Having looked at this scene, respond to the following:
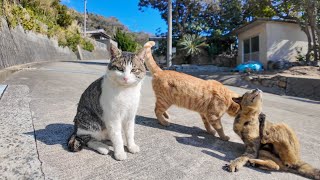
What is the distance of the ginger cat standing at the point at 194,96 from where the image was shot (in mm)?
3354

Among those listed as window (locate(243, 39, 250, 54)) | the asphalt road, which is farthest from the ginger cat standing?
window (locate(243, 39, 250, 54))

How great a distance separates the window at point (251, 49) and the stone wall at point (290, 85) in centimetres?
541

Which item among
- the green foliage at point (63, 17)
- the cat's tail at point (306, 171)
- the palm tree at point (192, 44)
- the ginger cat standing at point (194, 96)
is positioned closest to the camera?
the cat's tail at point (306, 171)

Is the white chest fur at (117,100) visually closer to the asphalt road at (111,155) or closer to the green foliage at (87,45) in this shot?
the asphalt road at (111,155)

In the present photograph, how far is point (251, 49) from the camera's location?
17844 millimetres

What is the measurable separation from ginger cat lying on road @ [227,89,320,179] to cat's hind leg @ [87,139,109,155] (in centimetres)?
125

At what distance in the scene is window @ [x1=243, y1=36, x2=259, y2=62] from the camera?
16984 millimetres

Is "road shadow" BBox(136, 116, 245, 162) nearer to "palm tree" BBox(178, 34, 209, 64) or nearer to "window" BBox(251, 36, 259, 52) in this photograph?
"window" BBox(251, 36, 259, 52)

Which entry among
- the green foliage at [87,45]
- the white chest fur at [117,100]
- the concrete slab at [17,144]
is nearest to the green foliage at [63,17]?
the green foliage at [87,45]

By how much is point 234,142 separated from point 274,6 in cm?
1389

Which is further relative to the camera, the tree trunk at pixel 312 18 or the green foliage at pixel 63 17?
the green foliage at pixel 63 17

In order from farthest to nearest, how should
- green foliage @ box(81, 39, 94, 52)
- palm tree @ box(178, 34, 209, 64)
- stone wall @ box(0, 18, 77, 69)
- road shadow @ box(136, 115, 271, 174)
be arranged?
green foliage @ box(81, 39, 94, 52) < palm tree @ box(178, 34, 209, 64) < stone wall @ box(0, 18, 77, 69) < road shadow @ box(136, 115, 271, 174)

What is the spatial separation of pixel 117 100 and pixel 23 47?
10255 mm

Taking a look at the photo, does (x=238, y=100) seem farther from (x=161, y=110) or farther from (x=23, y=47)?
(x=23, y=47)
